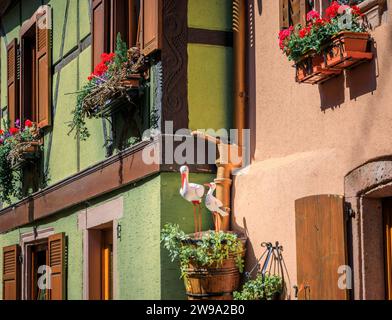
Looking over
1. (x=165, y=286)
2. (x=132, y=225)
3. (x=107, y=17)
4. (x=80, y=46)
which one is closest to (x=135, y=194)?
(x=132, y=225)

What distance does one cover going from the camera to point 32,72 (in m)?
13.2

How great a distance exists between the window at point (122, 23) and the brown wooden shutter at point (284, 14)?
4.29 ft

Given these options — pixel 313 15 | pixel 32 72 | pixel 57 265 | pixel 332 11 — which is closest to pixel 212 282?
pixel 313 15

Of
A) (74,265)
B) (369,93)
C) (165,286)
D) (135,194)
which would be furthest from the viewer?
(74,265)

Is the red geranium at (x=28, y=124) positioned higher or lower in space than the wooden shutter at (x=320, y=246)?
higher

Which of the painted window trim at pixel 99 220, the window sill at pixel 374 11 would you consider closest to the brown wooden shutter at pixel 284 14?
the window sill at pixel 374 11

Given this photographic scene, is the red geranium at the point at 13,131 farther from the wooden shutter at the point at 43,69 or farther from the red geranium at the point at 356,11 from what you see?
the red geranium at the point at 356,11

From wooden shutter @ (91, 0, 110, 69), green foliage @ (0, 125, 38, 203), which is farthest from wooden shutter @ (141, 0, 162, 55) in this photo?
green foliage @ (0, 125, 38, 203)

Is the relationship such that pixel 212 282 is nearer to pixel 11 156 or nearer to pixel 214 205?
pixel 214 205

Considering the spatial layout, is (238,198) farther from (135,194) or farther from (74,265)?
(74,265)

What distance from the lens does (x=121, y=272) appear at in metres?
9.16

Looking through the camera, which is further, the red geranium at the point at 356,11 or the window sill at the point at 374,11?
the red geranium at the point at 356,11

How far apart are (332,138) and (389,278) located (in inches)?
42.0

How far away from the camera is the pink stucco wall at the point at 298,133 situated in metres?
6.40
